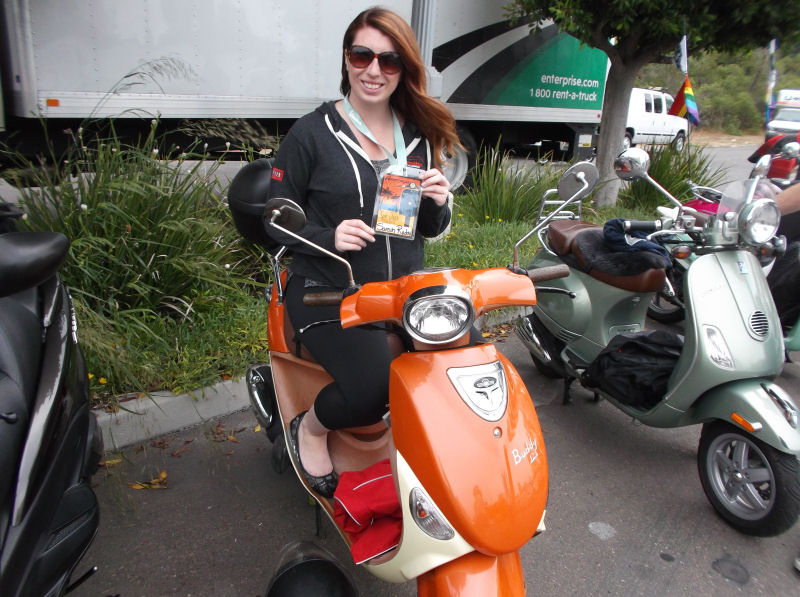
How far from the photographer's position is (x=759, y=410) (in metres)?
2.42

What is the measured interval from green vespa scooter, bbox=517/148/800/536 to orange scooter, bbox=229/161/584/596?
838 millimetres

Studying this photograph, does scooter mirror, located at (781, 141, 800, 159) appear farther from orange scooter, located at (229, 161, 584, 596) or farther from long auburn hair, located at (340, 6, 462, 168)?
orange scooter, located at (229, 161, 584, 596)

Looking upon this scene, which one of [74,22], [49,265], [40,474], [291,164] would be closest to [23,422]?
[40,474]

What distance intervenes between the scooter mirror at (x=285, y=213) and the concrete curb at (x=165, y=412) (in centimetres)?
178

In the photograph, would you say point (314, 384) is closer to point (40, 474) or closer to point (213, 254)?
point (40, 474)

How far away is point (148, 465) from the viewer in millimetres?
2834

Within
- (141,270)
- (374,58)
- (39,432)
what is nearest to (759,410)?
(374,58)

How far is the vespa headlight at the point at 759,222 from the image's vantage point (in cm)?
264

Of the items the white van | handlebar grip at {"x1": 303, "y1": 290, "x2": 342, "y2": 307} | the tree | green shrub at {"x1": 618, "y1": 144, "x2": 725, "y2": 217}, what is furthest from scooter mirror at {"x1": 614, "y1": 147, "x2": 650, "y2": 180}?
the white van

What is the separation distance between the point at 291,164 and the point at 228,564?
5.00ft

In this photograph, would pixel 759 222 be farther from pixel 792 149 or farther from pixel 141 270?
pixel 141 270

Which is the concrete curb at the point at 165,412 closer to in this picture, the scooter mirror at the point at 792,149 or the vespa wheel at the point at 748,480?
the vespa wheel at the point at 748,480

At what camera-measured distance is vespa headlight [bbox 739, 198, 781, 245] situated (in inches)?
104

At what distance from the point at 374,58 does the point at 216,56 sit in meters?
4.51
